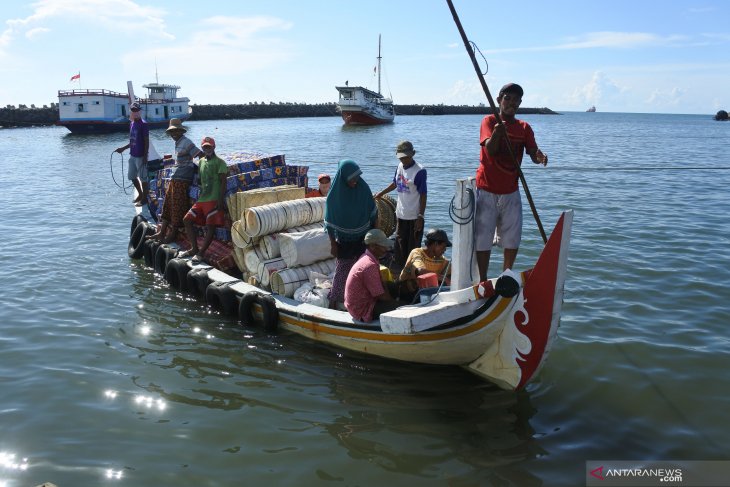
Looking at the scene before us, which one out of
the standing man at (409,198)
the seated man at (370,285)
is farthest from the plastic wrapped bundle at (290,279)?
the seated man at (370,285)

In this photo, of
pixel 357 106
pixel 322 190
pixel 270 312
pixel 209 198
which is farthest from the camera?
pixel 357 106

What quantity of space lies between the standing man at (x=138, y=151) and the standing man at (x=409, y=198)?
6070 millimetres

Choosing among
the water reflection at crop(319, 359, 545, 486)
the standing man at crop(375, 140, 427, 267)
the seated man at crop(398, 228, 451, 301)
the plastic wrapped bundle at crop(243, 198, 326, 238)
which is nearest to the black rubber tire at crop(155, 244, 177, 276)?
the plastic wrapped bundle at crop(243, 198, 326, 238)

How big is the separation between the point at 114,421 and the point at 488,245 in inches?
159

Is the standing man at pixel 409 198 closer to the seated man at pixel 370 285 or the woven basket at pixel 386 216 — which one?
the woven basket at pixel 386 216

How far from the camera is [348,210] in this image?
251 inches

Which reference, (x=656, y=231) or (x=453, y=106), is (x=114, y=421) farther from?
(x=453, y=106)

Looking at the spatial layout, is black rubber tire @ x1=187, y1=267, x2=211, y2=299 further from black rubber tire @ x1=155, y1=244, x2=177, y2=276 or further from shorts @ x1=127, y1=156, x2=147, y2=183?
shorts @ x1=127, y1=156, x2=147, y2=183

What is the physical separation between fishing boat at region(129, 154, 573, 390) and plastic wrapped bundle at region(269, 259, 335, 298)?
0.04 ft

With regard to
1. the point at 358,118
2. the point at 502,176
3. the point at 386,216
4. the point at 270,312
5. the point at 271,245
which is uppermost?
the point at 358,118

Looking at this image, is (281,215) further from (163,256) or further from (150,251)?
(150,251)

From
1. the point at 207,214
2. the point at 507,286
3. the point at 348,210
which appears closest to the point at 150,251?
the point at 207,214

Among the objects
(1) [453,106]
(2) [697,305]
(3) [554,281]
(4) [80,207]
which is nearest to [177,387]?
(3) [554,281]

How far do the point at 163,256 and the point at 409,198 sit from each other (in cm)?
445
